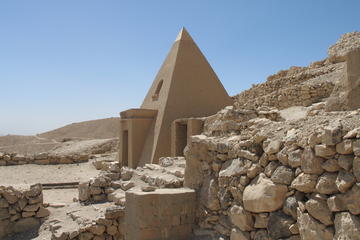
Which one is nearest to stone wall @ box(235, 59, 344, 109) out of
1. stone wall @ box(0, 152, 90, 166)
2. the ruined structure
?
the ruined structure

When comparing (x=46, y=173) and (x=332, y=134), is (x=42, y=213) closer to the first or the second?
(x=46, y=173)

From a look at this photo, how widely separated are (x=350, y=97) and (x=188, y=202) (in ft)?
7.55

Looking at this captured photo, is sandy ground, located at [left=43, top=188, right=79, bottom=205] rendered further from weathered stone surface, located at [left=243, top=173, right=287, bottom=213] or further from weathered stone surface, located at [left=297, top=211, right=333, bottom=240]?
weathered stone surface, located at [left=297, top=211, right=333, bottom=240]

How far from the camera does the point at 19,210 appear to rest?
6230 millimetres

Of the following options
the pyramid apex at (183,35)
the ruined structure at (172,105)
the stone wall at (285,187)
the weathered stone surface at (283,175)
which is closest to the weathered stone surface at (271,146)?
the stone wall at (285,187)

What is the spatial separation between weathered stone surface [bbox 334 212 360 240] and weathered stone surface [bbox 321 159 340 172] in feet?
1.00

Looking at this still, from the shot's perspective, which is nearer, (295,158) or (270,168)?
(295,158)

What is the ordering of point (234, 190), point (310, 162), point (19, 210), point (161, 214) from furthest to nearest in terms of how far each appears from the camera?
point (19, 210) < point (161, 214) < point (234, 190) < point (310, 162)

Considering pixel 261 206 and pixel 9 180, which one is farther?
pixel 9 180

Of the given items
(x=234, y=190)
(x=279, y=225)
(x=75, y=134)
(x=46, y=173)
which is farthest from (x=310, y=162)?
(x=75, y=134)

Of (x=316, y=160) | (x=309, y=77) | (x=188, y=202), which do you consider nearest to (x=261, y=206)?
(x=316, y=160)

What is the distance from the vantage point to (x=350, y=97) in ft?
11.7

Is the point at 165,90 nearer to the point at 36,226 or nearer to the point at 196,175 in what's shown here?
the point at 36,226

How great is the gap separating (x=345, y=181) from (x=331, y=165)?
0.52 feet
